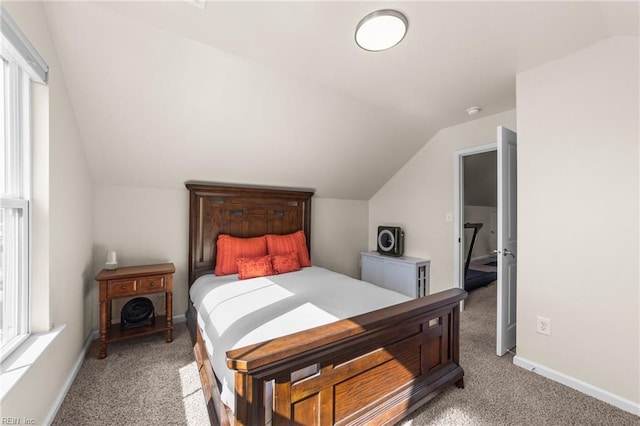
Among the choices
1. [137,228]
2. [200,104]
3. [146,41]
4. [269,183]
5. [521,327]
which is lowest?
[521,327]

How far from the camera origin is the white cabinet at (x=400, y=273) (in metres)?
3.49

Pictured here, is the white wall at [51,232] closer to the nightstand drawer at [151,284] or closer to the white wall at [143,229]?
the nightstand drawer at [151,284]

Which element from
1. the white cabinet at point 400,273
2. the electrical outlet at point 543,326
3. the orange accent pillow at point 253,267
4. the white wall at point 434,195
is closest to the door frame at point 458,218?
the white wall at point 434,195

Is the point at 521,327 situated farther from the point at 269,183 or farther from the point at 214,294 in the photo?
the point at 269,183

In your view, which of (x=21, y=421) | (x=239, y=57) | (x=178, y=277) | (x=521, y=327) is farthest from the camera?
(x=178, y=277)

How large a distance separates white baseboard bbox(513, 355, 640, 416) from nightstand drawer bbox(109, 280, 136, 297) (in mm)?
3289

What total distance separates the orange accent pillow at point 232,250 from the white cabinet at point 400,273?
1763 millimetres

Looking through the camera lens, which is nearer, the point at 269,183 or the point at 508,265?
the point at 508,265

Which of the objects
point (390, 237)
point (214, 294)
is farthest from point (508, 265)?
point (214, 294)

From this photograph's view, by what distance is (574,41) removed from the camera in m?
1.80

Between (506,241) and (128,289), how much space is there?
3.35 m

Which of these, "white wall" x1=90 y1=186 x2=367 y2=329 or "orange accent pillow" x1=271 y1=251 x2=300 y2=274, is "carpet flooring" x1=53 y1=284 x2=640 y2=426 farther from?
"orange accent pillow" x1=271 y1=251 x2=300 y2=274

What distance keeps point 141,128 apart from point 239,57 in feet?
3.56

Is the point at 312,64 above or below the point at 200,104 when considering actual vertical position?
above
